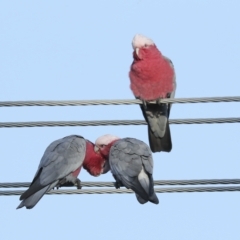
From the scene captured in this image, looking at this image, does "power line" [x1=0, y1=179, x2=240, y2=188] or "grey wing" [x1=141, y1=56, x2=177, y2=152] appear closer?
"power line" [x1=0, y1=179, x2=240, y2=188]

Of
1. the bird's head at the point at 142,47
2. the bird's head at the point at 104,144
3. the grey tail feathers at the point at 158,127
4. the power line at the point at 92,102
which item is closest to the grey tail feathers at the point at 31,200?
the power line at the point at 92,102

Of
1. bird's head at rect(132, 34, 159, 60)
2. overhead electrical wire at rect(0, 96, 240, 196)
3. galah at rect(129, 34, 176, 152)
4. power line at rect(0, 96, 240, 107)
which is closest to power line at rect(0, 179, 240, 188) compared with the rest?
overhead electrical wire at rect(0, 96, 240, 196)

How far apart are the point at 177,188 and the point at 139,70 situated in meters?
1.82

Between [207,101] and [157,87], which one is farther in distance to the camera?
[157,87]

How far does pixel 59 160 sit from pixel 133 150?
1.89 ft

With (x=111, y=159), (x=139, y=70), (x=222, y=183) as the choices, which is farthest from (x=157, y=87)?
(x=222, y=183)

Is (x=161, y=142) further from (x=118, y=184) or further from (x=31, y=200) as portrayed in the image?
(x=31, y=200)

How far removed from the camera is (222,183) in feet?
16.7

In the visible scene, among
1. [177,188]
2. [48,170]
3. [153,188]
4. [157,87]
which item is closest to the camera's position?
[177,188]

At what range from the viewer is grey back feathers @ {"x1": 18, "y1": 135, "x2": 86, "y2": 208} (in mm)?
5605

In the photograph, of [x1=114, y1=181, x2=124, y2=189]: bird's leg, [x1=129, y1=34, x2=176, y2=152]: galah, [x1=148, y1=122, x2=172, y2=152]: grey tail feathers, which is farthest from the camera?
[x1=148, y1=122, x2=172, y2=152]: grey tail feathers

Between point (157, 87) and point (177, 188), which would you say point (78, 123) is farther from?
point (157, 87)

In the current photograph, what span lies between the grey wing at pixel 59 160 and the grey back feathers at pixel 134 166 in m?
0.27

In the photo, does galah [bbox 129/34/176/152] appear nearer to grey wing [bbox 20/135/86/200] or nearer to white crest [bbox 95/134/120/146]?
white crest [bbox 95/134/120/146]
